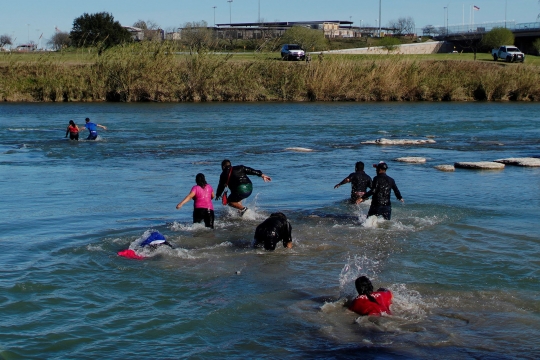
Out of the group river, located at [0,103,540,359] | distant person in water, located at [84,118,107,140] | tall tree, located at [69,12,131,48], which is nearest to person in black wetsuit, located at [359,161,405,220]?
river, located at [0,103,540,359]

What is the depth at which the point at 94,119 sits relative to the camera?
3931cm

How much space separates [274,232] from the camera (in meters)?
12.6

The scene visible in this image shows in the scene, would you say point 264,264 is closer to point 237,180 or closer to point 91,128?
point 237,180

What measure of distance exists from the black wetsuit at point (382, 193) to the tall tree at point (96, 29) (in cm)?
6140

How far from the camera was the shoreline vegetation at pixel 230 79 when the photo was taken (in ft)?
166

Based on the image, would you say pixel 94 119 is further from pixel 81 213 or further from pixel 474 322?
pixel 474 322

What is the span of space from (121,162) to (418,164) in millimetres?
10189

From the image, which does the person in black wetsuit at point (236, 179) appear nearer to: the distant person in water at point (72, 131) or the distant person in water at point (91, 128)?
the distant person in water at point (91, 128)

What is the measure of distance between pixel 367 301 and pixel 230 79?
1741 inches

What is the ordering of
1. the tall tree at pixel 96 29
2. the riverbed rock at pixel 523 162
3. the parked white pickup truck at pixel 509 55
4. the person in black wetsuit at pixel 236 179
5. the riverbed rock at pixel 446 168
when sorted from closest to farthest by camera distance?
the person in black wetsuit at pixel 236 179 → the riverbed rock at pixel 446 168 → the riverbed rock at pixel 523 162 → the parked white pickup truck at pixel 509 55 → the tall tree at pixel 96 29

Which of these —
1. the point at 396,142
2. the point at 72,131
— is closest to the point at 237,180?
the point at 396,142

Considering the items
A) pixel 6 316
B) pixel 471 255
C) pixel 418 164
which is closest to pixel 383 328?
pixel 471 255

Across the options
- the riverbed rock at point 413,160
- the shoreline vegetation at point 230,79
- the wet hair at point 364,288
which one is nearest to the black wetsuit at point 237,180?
the wet hair at point 364,288

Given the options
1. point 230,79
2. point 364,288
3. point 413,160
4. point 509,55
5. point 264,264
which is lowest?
point 264,264
